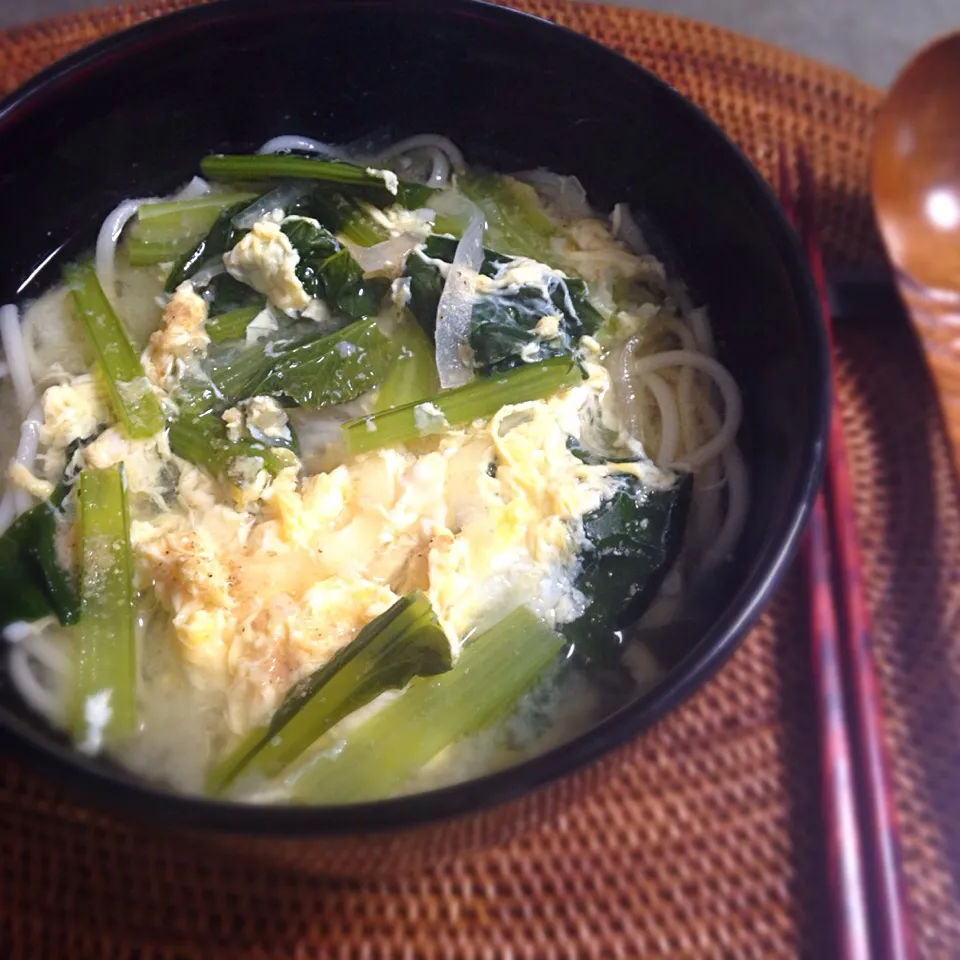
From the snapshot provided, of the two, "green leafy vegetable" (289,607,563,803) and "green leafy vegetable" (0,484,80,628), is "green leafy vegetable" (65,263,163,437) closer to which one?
"green leafy vegetable" (0,484,80,628)

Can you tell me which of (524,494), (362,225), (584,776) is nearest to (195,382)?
(362,225)

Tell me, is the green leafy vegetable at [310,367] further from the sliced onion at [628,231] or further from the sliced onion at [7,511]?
the sliced onion at [628,231]

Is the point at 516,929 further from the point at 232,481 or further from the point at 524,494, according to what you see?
the point at 232,481

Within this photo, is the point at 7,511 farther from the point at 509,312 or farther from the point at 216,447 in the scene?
the point at 509,312

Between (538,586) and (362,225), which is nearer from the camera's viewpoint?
(538,586)

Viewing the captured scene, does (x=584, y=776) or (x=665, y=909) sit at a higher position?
(x=584, y=776)

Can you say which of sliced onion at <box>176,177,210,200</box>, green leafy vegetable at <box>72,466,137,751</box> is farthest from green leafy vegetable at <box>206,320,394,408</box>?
sliced onion at <box>176,177,210,200</box>

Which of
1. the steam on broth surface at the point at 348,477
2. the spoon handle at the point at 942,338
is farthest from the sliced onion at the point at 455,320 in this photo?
the spoon handle at the point at 942,338
